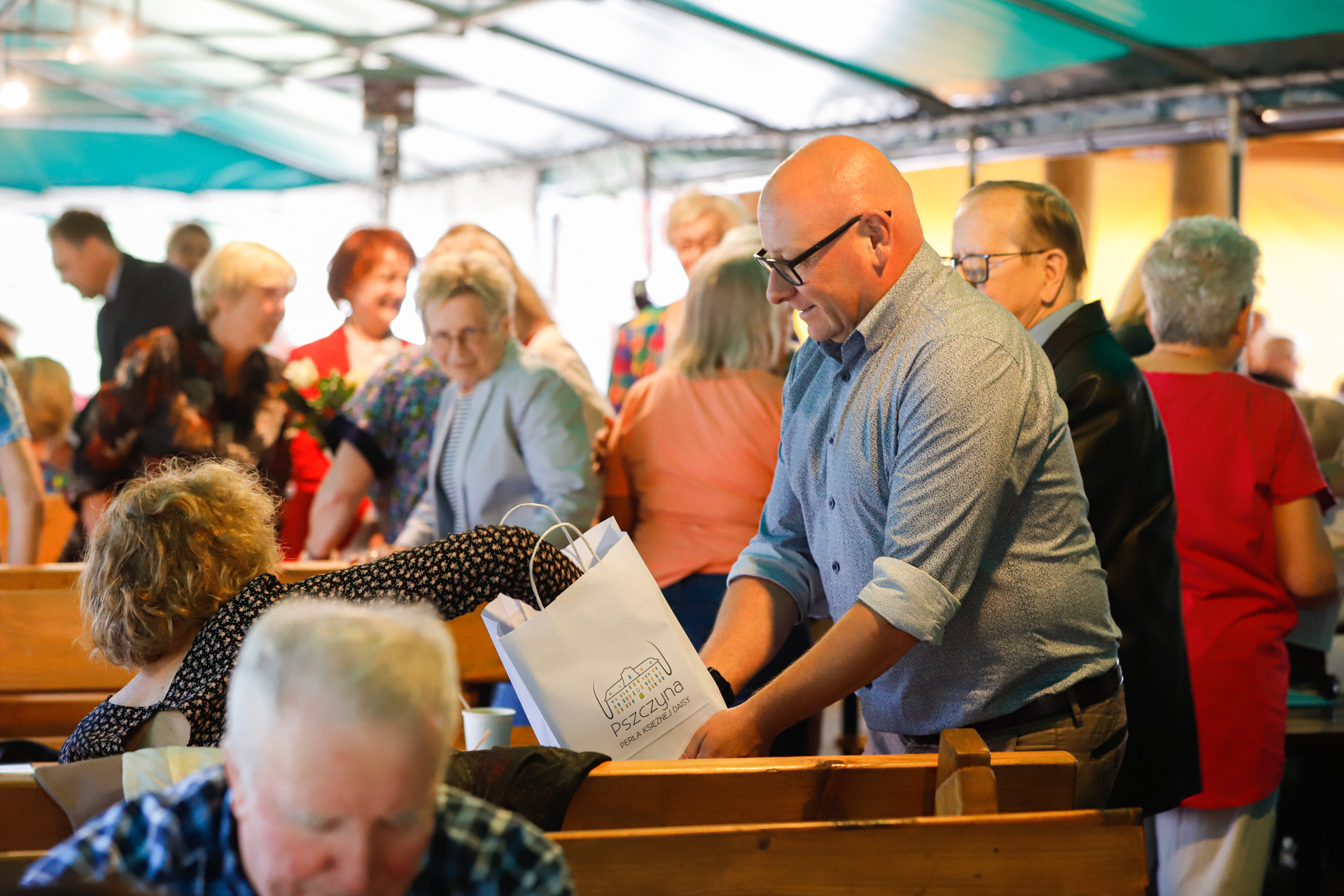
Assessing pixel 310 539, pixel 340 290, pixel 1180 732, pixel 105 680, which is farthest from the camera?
pixel 340 290

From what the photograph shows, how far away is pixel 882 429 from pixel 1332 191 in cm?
568

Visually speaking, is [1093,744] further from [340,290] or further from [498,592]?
[340,290]

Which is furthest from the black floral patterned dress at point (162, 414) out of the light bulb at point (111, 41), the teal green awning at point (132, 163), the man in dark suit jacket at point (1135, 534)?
the teal green awning at point (132, 163)

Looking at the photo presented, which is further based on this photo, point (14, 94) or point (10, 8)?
point (10, 8)

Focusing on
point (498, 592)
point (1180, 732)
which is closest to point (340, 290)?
point (498, 592)

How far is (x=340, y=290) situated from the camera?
4.61 m

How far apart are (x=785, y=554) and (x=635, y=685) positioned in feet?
1.49

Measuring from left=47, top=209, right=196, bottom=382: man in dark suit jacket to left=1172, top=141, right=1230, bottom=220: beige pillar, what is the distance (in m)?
4.78

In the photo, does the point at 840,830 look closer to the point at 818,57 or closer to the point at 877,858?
the point at 877,858

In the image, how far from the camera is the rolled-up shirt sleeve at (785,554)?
7.34 feet

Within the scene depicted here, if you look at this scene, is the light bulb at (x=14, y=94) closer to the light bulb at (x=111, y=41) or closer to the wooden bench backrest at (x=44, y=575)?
the light bulb at (x=111, y=41)

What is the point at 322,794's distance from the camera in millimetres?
1108

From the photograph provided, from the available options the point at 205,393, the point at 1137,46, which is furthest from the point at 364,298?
the point at 1137,46

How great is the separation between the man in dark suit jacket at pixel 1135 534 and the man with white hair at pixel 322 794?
4.74ft
